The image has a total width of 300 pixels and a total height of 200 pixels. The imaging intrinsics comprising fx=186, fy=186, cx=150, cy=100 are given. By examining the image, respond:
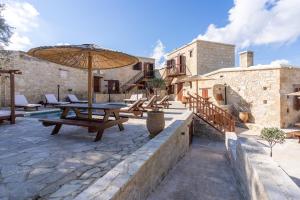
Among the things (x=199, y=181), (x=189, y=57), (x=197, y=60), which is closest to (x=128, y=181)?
(x=199, y=181)

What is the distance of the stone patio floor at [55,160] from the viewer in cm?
198

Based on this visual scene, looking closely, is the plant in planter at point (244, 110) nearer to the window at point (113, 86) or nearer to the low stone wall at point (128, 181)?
the low stone wall at point (128, 181)

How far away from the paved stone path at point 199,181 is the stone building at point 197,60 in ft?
40.7

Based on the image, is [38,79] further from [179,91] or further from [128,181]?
[128,181]

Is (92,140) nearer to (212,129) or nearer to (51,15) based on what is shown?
(212,129)

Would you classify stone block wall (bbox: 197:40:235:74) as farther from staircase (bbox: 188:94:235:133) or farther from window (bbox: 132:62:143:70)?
staircase (bbox: 188:94:235:133)

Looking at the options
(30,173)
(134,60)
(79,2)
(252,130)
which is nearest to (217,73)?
(252,130)

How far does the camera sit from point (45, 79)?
1479cm

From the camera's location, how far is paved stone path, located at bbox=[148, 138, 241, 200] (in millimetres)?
3576

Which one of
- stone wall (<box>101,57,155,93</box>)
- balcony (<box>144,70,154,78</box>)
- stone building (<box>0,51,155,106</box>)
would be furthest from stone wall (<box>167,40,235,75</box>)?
stone building (<box>0,51,155,106</box>)

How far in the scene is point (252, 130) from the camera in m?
13.5

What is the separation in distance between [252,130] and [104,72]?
51.0ft

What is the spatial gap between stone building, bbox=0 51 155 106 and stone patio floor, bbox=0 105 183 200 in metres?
6.73

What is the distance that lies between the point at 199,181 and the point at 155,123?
167 centimetres
